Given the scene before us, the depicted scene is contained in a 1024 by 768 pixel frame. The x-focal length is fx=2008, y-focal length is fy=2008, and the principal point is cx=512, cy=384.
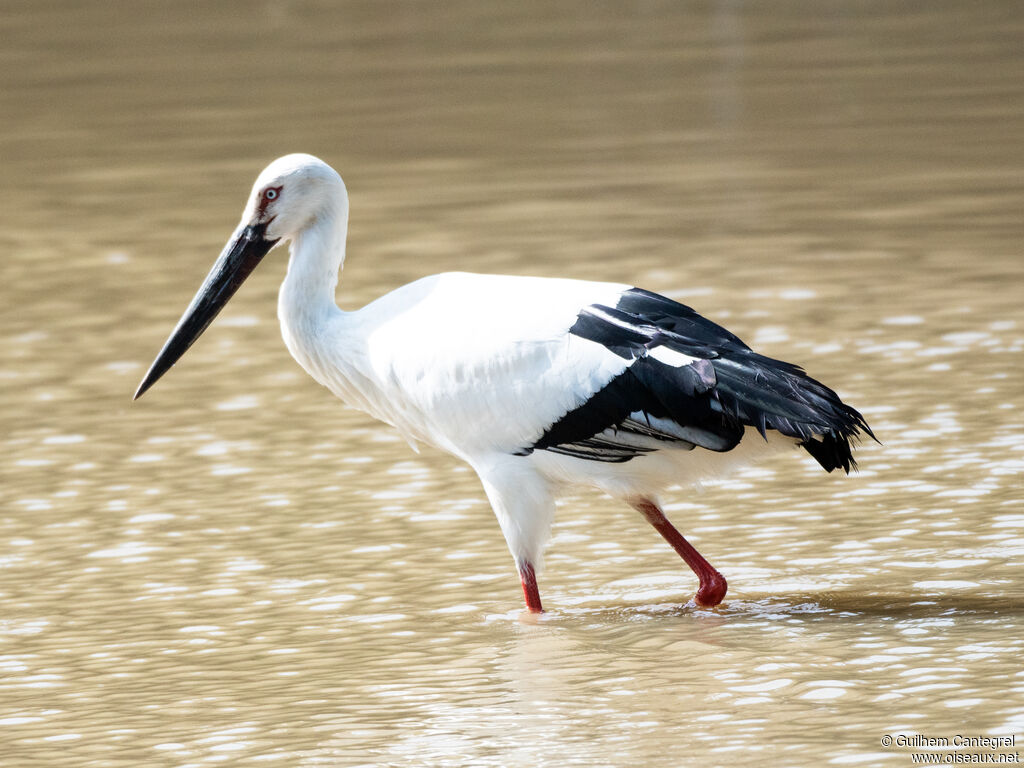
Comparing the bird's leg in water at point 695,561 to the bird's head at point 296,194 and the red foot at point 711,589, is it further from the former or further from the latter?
the bird's head at point 296,194

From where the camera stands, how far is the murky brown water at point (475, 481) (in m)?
6.37

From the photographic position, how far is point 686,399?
6879 millimetres

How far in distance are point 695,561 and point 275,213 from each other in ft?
7.14

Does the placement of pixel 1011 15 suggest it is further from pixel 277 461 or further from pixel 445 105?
pixel 277 461

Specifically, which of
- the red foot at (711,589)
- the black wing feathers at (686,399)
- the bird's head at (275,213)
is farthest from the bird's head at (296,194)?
the red foot at (711,589)

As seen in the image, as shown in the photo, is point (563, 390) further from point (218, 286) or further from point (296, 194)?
→ point (218, 286)

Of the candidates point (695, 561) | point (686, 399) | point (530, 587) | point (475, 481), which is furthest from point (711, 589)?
point (475, 481)

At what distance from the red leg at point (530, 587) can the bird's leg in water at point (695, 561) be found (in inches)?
18.0

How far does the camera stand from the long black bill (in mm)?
8117

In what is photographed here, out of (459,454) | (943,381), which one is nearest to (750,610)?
(459,454)

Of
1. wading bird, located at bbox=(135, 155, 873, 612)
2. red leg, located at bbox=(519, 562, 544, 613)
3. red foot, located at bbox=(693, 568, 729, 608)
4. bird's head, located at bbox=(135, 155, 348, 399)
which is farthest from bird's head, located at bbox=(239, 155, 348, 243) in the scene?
red foot, located at bbox=(693, 568, 729, 608)

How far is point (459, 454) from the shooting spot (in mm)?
7508

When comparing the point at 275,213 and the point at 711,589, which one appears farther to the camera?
the point at 275,213

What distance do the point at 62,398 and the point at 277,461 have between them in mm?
1805
